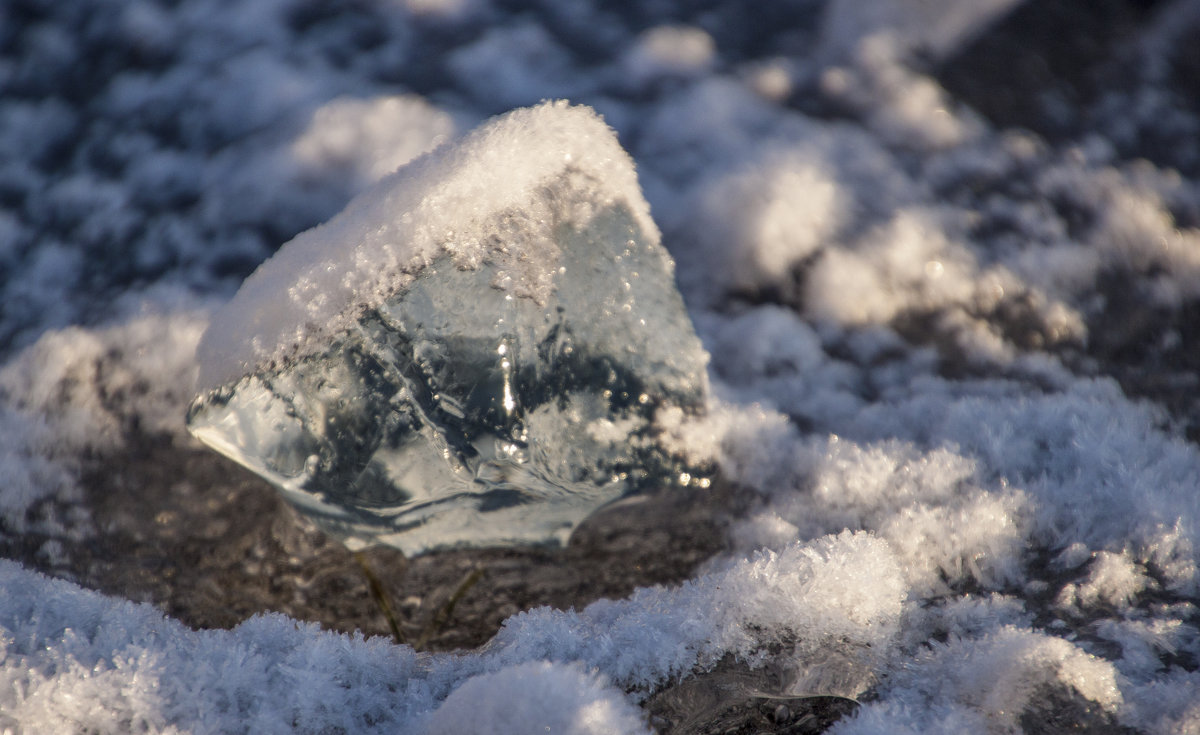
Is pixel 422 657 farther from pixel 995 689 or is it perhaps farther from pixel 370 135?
pixel 370 135

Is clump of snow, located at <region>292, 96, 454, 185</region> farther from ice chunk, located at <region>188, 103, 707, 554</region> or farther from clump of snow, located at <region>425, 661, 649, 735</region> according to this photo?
clump of snow, located at <region>425, 661, 649, 735</region>

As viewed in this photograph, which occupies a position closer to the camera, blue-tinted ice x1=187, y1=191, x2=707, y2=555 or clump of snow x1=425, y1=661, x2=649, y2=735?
clump of snow x1=425, y1=661, x2=649, y2=735

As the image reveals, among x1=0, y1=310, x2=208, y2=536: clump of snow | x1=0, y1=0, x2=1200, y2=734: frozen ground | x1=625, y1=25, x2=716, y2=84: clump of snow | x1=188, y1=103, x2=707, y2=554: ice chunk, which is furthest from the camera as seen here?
x1=625, y1=25, x2=716, y2=84: clump of snow

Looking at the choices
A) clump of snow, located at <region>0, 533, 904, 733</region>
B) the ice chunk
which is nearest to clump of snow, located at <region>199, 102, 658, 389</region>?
the ice chunk

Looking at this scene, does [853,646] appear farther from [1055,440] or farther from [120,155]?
[120,155]

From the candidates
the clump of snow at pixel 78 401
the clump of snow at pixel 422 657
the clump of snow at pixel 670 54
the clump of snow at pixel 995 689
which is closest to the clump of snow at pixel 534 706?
the clump of snow at pixel 422 657

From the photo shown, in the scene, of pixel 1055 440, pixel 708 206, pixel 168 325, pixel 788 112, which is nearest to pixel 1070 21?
pixel 788 112

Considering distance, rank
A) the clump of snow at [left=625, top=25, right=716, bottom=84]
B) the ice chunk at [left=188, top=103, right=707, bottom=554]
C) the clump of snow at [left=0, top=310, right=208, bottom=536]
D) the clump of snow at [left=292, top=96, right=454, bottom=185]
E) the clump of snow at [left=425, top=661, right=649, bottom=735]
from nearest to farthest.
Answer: the clump of snow at [left=425, top=661, right=649, bottom=735], the ice chunk at [left=188, top=103, right=707, bottom=554], the clump of snow at [left=0, top=310, right=208, bottom=536], the clump of snow at [left=292, top=96, right=454, bottom=185], the clump of snow at [left=625, top=25, right=716, bottom=84]

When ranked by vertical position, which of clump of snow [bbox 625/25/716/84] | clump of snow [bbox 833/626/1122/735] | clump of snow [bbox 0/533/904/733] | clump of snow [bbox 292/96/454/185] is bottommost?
clump of snow [bbox 0/533/904/733]

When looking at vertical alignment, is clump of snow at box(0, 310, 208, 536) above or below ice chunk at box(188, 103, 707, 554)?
below
